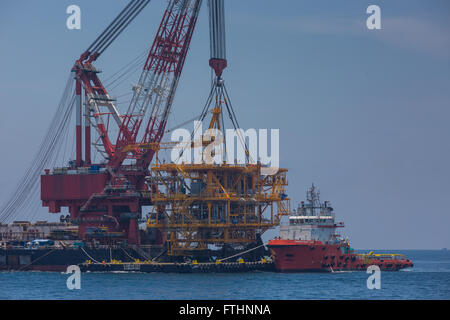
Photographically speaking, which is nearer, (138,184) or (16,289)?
(16,289)

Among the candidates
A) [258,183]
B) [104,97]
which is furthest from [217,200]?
[104,97]

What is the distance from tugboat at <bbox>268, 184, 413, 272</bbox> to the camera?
9956 cm

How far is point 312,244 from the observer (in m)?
99.2

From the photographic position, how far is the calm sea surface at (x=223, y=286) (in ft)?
247

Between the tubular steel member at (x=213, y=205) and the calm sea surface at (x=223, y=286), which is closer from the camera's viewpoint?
the calm sea surface at (x=223, y=286)

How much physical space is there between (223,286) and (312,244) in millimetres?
20899

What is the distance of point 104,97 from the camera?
116 meters

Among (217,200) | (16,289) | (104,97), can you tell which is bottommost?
(16,289)

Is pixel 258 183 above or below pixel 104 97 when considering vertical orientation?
below

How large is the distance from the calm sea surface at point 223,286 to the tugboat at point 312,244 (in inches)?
57.3

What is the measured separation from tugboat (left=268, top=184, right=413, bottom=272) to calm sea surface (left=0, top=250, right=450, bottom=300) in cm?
145
